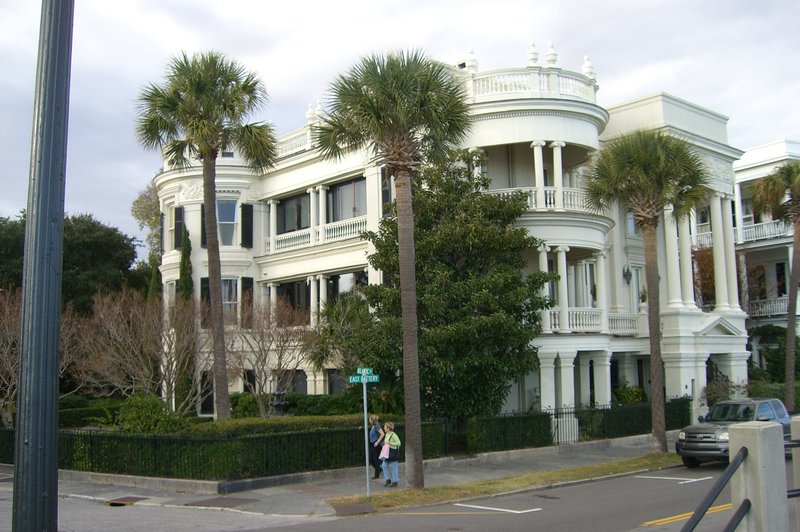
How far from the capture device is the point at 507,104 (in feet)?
93.4

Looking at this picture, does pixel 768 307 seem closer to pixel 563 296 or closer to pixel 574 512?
pixel 563 296

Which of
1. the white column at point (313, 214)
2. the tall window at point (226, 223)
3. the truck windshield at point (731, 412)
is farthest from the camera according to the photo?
the tall window at point (226, 223)

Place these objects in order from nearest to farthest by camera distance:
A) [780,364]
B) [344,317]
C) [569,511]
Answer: [569,511] → [344,317] → [780,364]

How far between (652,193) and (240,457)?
14.2 meters

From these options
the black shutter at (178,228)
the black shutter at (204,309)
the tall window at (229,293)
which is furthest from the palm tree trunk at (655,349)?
the black shutter at (178,228)

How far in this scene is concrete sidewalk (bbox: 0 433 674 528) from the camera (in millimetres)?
17453

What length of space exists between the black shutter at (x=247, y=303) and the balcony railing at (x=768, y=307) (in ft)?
83.2

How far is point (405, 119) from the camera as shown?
62.6ft

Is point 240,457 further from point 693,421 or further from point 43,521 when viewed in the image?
point 693,421

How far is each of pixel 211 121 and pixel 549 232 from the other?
1193 centimetres

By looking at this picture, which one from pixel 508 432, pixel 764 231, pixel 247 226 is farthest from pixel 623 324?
pixel 247 226

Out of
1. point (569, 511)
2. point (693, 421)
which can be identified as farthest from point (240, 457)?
point (693, 421)

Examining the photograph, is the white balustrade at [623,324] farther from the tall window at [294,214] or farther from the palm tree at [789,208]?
the tall window at [294,214]

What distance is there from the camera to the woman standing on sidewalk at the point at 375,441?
787 inches
